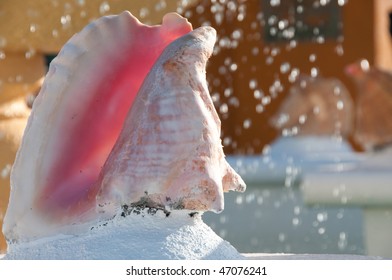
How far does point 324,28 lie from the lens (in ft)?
18.3

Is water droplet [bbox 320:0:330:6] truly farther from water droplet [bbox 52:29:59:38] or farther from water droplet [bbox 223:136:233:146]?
water droplet [bbox 52:29:59:38]

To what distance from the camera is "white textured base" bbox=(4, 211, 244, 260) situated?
81cm

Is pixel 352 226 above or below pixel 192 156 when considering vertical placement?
below

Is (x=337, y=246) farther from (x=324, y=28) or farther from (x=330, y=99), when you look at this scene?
(x=324, y=28)

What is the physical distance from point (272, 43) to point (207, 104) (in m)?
4.82

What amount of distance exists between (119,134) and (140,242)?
108 mm

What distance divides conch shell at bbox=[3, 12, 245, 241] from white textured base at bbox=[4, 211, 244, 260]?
0.05ft

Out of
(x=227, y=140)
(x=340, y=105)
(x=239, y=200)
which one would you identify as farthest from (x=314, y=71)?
(x=239, y=200)

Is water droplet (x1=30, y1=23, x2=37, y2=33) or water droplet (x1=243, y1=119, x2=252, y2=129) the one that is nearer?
water droplet (x1=30, y1=23, x2=37, y2=33)

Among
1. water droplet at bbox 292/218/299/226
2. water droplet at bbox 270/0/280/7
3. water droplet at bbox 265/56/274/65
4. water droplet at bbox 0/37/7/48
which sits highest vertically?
water droplet at bbox 0/37/7/48

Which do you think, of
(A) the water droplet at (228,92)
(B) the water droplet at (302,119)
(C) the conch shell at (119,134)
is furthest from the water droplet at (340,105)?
(C) the conch shell at (119,134)

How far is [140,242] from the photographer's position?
81 centimetres

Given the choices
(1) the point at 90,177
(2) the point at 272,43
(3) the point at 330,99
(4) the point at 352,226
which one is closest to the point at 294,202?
(4) the point at 352,226

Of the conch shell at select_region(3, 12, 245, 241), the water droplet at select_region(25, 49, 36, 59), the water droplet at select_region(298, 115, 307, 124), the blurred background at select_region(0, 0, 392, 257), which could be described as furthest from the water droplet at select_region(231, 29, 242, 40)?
the conch shell at select_region(3, 12, 245, 241)
